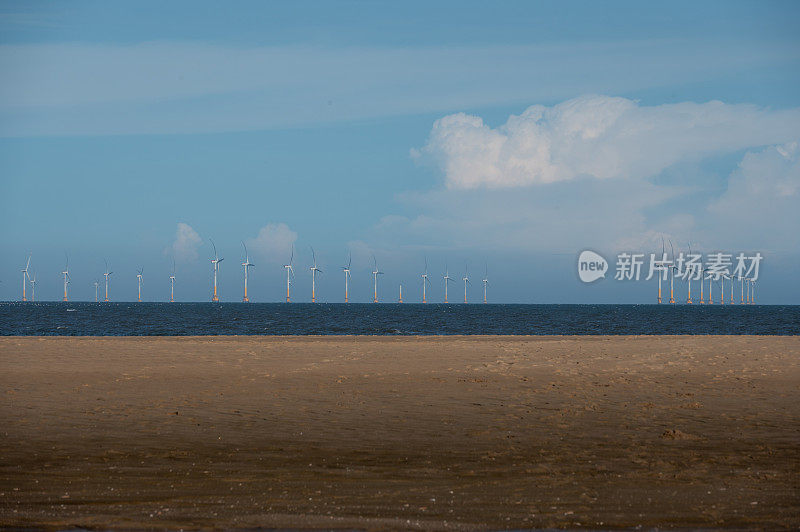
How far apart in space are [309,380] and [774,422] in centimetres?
1338

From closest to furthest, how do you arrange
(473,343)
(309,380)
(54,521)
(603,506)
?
(54,521), (603,506), (309,380), (473,343)

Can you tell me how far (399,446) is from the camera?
1517 centimetres

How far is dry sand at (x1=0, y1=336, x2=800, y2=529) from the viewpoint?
34.7ft

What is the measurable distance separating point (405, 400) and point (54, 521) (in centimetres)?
1221

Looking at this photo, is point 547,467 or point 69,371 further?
point 69,371

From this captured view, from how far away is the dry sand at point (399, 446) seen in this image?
10.6 meters

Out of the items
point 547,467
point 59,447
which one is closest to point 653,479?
point 547,467

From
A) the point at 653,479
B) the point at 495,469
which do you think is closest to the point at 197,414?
the point at 495,469

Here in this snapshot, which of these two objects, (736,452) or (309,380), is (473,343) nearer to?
(309,380)

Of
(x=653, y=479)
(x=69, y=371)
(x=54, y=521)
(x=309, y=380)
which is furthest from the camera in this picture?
(x=69, y=371)

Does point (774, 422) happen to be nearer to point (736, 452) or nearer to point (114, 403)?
point (736, 452)

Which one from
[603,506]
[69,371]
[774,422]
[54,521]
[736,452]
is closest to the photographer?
[54,521]

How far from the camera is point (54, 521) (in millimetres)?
9953

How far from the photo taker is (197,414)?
19.0 m
